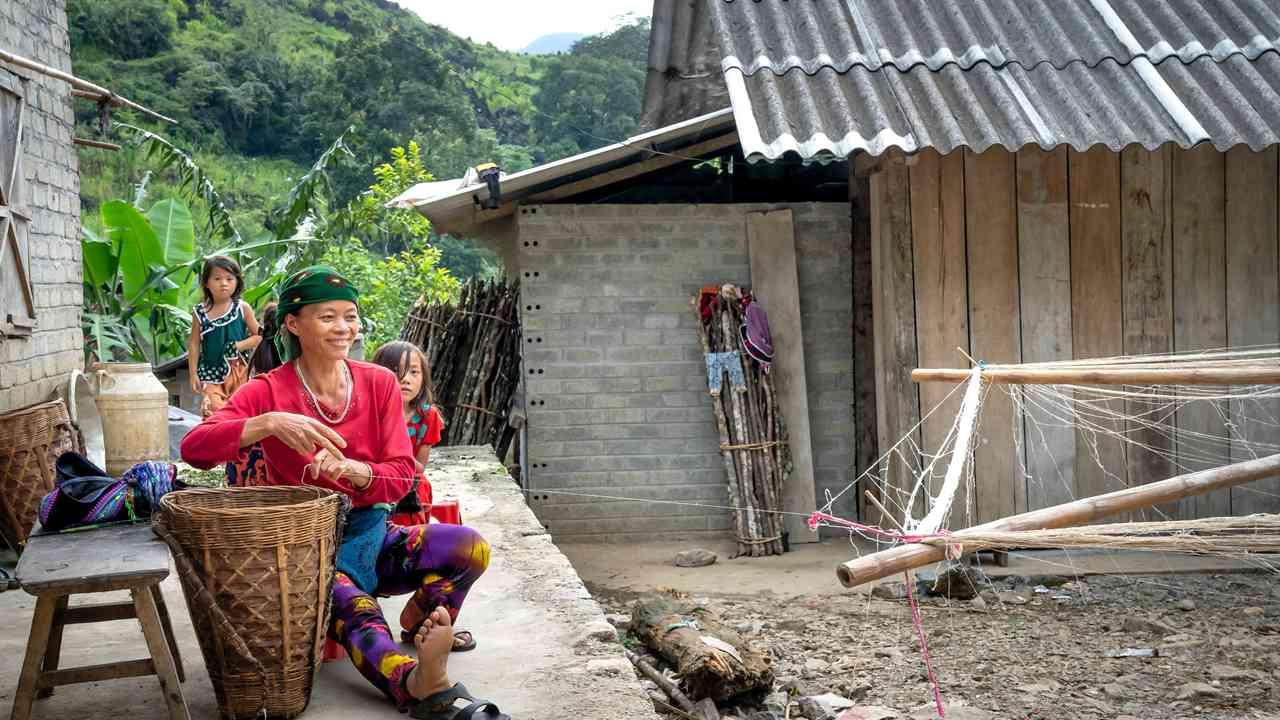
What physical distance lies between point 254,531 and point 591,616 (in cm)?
166

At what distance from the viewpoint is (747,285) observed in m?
8.13

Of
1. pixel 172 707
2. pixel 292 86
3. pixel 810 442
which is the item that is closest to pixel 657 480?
pixel 810 442

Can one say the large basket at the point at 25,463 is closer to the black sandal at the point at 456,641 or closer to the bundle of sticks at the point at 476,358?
the black sandal at the point at 456,641

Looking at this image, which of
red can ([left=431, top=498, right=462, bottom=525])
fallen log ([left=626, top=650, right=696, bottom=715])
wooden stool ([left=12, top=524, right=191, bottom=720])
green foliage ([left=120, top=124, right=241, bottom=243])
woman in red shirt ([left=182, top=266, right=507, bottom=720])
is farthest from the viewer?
green foliage ([left=120, top=124, right=241, bottom=243])

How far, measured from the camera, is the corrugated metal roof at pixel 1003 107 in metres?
6.39

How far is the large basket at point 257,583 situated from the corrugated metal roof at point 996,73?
3.73 meters

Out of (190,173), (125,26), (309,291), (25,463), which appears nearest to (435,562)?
(309,291)

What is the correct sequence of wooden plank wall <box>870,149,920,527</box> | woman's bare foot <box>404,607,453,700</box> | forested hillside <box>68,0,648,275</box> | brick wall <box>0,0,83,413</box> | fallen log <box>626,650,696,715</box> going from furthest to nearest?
1. forested hillside <box>68,0,648,275</box>
2. wooden plank wall <box>870,149,920,527</box>
3. brick wall <box>0,0,83,413</box>
4. fallen log <box>626,650,696,715</box>
5. woman's bare foot <box>404,607,453,700</box>

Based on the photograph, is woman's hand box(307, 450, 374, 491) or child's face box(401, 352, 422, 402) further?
child's face box(401, 352, 422, 402)

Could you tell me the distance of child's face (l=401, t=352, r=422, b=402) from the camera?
15.9ft

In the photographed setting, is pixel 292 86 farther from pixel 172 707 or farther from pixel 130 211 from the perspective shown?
pixel 172 707

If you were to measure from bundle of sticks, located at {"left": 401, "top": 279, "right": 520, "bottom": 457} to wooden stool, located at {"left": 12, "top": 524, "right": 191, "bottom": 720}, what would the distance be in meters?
5.51

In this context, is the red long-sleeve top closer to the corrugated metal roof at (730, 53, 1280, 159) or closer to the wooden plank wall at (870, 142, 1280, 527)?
the corrugated metal roof at (730, 53, 1280, 159)

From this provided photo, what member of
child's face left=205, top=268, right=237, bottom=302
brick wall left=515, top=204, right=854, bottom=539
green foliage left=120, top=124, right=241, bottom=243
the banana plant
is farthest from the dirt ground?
green foliage left=120, top=124, right=241, bottom=243
